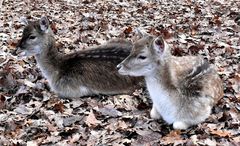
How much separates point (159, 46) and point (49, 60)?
303 cm

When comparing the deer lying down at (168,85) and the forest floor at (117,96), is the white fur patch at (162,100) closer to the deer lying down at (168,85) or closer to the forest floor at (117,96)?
the deer lying down at (168,85)

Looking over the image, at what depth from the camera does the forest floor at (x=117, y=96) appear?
6293 millimetres

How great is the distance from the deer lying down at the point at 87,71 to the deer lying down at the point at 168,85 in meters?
1.89

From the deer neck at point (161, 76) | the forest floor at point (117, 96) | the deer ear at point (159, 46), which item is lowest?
the forest floor at point (117, 96)

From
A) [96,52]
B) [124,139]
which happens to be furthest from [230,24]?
[124,139]

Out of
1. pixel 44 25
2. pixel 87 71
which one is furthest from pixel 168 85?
pixel 44 25

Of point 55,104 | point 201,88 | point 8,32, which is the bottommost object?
point 8,32

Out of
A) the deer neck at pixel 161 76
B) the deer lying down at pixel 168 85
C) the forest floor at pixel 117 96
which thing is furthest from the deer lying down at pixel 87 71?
the deer neck at pixel 161 76

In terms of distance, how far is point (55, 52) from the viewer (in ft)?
29.1

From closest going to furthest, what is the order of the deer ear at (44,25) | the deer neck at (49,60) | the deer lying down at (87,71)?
the deer lying down at (87,71), the deer neck at (49,60), the deer ear at (44,25)

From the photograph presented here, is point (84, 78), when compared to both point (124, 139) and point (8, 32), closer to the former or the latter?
point (124, 139)

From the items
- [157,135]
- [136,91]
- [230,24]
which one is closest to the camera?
[157,135]

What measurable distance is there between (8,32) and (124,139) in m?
8.43

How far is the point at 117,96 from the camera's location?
818 centimetres
